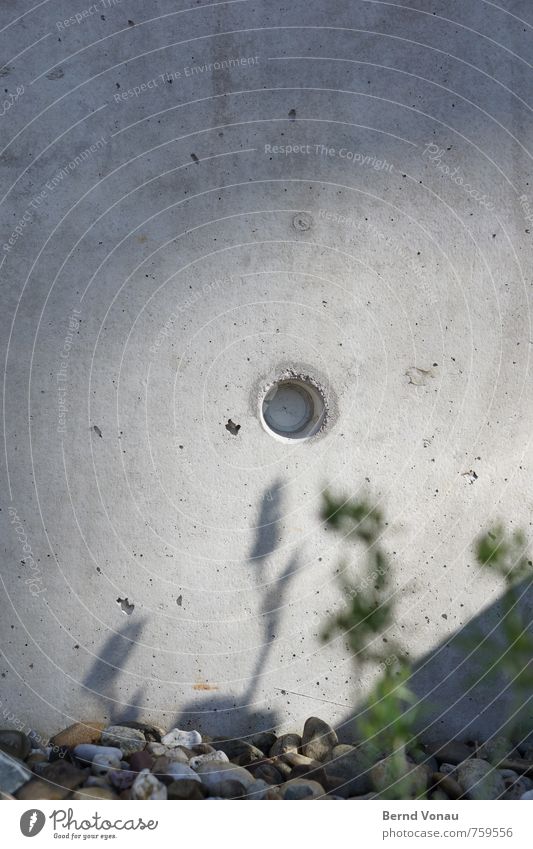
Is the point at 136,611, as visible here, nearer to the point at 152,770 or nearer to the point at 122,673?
the point at 122,673

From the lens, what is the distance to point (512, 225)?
3.80 metres

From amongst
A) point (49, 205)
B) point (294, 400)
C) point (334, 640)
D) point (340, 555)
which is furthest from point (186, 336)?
point (334, 640)

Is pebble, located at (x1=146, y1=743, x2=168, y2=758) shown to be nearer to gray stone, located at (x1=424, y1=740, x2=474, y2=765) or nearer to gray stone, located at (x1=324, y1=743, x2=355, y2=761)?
gray stone, located at (x1=324, y1=743, x2=355, y2=761)

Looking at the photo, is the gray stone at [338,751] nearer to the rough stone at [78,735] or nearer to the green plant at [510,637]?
the green plant at [510,637]

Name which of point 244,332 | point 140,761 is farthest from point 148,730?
point 244,332

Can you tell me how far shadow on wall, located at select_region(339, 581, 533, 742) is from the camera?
3.82 m

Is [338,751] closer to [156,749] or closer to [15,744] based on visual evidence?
[156,749]

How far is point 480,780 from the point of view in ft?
11.6

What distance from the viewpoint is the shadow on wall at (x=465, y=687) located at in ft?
12.5

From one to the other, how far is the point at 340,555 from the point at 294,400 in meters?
0.71

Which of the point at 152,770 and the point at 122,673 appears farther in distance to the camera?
the point at 122,673

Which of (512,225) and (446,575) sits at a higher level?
(512,225)

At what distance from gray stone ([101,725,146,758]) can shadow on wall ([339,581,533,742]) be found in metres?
1.19

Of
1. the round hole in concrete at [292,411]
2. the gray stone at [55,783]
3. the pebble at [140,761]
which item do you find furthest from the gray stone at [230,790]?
the round hole in concrete at [292,411]
